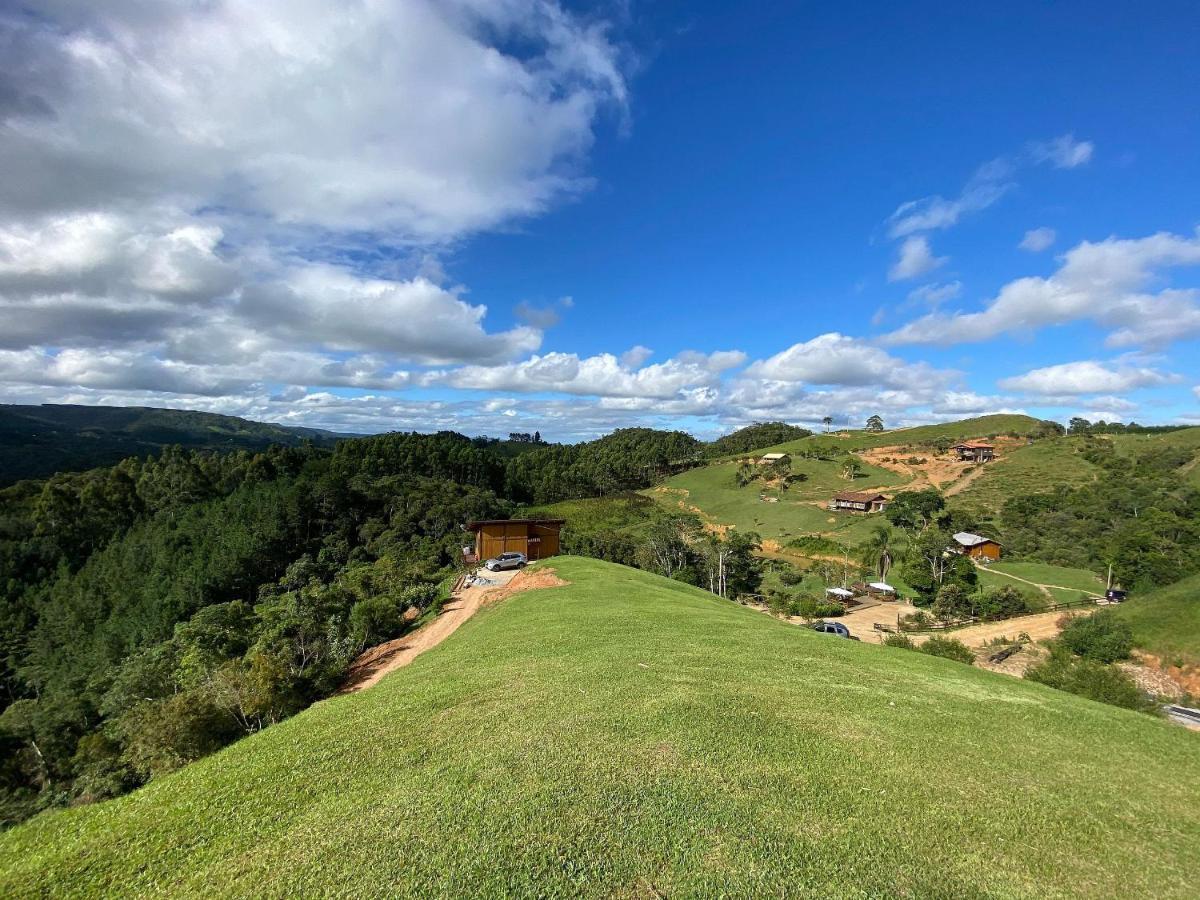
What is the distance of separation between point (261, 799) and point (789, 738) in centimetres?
769

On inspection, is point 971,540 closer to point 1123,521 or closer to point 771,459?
point 1123,521

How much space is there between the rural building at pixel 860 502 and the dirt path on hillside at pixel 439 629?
7118 centimetres

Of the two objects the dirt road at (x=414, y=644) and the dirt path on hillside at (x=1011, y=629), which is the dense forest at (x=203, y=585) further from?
the dirt path on hillside at (x=1011, y=629)

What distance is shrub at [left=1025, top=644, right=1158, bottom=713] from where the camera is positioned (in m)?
22.3

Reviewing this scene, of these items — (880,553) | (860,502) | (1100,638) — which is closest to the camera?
(1100,638)

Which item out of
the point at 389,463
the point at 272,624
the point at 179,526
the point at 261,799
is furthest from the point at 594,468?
the point at 261,799

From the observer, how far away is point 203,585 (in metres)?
56.8

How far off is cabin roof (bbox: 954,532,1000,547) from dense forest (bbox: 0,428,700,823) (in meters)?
33.6

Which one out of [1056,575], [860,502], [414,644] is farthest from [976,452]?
[414,644]

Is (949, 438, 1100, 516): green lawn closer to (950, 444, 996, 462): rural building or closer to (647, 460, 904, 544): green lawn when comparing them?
(950, 444, 996, 462): rural building

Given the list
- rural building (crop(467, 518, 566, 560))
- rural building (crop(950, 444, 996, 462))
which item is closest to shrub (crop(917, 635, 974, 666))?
rural building (crop(467, 518, 566, 560))

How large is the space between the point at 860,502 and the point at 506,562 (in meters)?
70.3

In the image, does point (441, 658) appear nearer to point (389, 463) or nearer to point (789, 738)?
point (789, 738)

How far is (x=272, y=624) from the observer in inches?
1148
